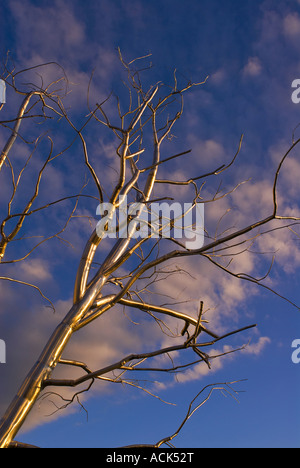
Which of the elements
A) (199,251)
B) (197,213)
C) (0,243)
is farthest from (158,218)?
(0,243)

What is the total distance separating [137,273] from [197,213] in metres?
1.41

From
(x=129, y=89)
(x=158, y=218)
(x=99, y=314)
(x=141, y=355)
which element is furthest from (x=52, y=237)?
(x=129, y=89)

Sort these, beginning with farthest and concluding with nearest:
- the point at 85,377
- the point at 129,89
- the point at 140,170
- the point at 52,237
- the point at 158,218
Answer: the point at 129,89, the point at 140,170, the point at 158,218, the point at 52,237, the point at 85,377

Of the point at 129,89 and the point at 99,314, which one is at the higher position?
the point at 129,89

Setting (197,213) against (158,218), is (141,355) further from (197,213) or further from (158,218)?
(197,213)

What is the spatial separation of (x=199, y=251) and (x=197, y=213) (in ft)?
3.75

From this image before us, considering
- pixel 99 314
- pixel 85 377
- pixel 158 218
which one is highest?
pixel 158 218

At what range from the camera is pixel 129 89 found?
4.12 m

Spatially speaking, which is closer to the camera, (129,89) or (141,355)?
(141,355)
